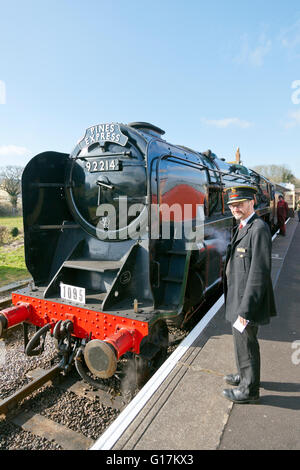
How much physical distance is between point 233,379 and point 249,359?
37cm

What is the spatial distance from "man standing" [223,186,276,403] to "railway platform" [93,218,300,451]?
0.18 m

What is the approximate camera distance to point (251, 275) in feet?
6.99

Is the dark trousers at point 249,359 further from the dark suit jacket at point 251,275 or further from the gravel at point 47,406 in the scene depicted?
the gravel at point 47,406

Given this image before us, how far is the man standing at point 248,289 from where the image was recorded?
2117 millimetres

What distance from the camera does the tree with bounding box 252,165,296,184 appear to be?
188ft

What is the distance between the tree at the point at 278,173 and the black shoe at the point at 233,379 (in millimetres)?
59557

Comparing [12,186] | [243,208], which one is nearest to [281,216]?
[243,208]

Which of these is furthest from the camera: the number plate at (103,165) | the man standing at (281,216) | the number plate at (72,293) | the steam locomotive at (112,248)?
the man standing at (281,216)

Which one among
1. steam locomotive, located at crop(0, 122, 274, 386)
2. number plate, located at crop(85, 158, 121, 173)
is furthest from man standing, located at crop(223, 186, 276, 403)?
number plate, located at crop(85, 158, 121, 173)

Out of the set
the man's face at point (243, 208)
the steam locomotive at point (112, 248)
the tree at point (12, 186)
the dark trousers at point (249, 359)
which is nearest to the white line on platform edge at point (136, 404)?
the steam locomotive at point (112, 248)

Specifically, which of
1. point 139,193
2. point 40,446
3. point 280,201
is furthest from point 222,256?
point 280,201

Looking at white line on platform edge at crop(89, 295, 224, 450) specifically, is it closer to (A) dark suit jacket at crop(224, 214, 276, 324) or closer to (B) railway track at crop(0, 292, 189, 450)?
(B) railway track at crop(0, 292, 189, 450)

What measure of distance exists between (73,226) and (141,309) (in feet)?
5.59
